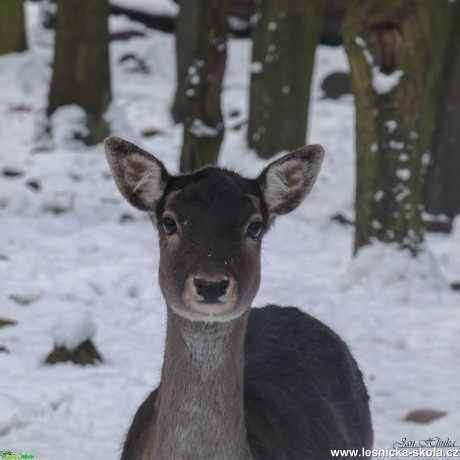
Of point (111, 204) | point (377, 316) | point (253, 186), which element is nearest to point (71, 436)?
point (253, 186)

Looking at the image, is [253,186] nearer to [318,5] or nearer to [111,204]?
[111,204]

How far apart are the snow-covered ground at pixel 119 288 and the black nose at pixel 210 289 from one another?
2.61 meters

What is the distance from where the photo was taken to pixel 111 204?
15.3 m

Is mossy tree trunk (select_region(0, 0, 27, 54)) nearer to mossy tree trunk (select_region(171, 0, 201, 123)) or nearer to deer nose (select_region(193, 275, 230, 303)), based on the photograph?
mossy tree trunk (select_region(171, 0, 201, 123))

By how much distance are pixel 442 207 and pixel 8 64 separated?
7970mm

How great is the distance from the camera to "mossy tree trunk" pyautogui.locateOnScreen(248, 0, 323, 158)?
55.1 feet

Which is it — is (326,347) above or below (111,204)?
above

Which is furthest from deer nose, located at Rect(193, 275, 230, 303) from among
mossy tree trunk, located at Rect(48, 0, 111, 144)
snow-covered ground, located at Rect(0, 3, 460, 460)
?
mossy tree trunk, located at Rect(48, 0, 111, 144)

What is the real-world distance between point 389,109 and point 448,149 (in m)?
2.92

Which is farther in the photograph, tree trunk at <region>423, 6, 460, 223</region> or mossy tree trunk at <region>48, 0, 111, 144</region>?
mossy tree trunk at <region>48, 0, 111, 144</region>

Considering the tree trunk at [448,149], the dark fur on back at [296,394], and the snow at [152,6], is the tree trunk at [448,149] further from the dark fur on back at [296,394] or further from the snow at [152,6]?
the snow at [152,6]

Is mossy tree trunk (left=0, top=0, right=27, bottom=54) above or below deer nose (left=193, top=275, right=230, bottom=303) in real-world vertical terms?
below

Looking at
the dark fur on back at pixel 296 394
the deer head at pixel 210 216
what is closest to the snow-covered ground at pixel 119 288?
the dark fur on back at pixel 296 394

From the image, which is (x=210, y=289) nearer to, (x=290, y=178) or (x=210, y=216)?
(x=210, y=216)
